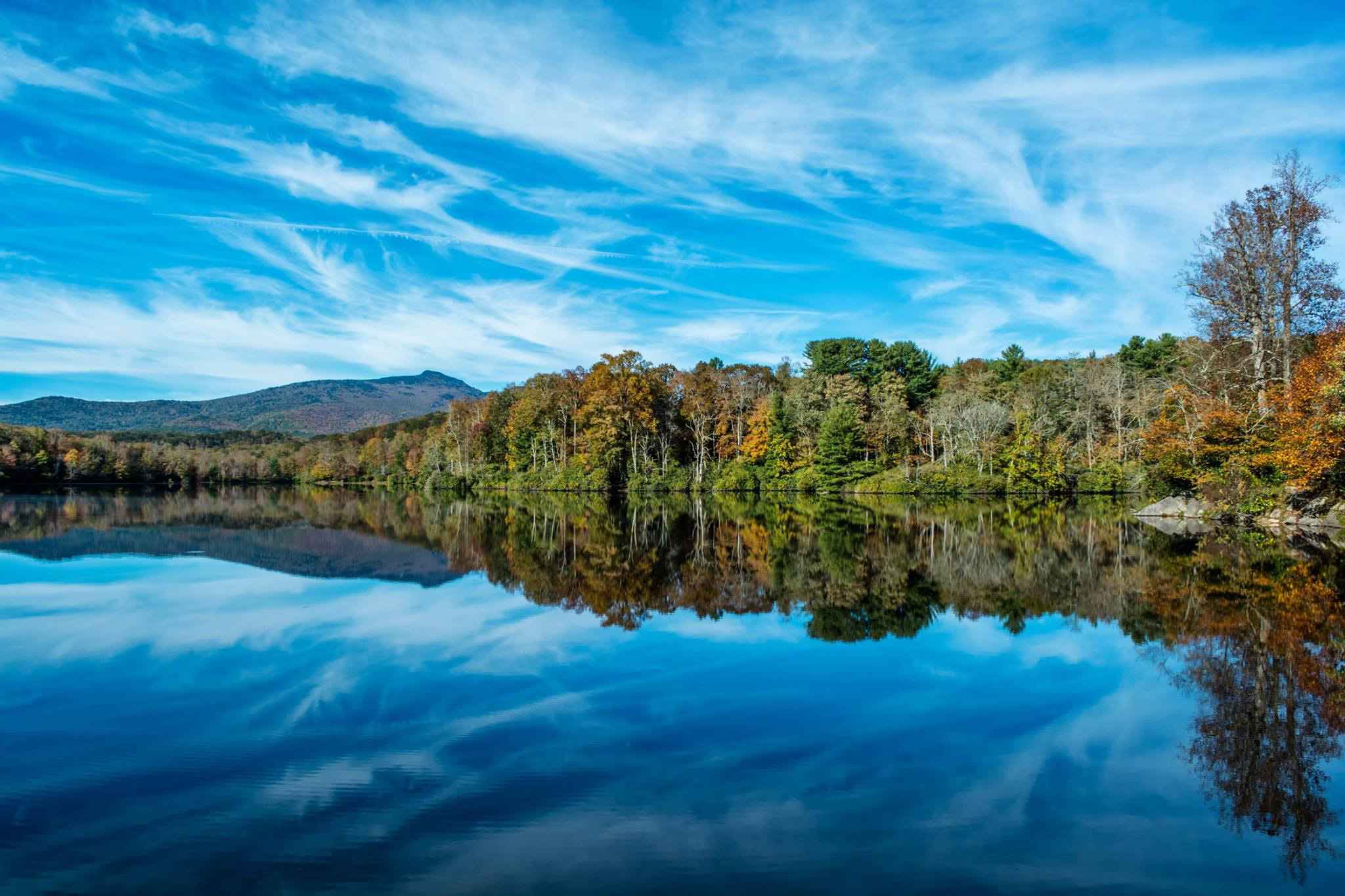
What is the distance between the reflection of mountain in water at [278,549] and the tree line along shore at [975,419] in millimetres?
21293

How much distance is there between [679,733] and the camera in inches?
225

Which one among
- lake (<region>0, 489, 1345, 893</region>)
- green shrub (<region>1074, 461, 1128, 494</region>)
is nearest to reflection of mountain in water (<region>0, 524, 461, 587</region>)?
lake (<region>0, 489, 1345, 893</region>)

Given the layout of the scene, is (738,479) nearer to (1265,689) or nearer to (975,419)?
(975,419)

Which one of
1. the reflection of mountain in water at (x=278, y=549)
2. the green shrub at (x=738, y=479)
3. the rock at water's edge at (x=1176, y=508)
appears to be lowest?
the reflection of mountain in water at (x=278, y=549)

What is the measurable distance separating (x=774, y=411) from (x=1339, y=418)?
37.5 m

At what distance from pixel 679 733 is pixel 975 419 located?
45.6 m

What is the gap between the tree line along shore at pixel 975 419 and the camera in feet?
72.0

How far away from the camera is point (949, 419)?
1909 inches

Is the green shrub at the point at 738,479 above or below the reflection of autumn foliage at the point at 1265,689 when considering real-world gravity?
above

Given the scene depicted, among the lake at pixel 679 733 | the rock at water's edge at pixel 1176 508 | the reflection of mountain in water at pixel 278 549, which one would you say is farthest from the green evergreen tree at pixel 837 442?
the lake at pixel 679 733

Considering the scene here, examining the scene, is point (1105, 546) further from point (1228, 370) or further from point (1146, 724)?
point (1146, 724)

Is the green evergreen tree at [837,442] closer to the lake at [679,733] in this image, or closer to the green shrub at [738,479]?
the green shrub at [738,479]

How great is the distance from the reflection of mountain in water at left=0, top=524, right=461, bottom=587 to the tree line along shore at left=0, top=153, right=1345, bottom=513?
21.3 metres

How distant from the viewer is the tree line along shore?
22.0 meters
